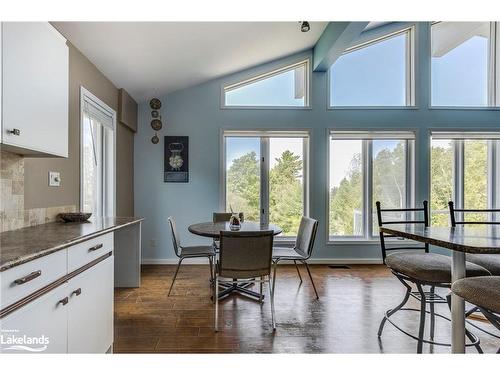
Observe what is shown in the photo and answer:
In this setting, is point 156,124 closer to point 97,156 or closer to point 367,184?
point 97,156

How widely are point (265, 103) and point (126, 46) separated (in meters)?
2.21

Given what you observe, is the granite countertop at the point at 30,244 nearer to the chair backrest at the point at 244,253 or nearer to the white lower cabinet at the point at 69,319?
the white lower cabinet at the point at 69,319

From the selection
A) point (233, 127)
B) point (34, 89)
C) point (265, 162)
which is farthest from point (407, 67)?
point (34, 89)

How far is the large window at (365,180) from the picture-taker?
4430mm

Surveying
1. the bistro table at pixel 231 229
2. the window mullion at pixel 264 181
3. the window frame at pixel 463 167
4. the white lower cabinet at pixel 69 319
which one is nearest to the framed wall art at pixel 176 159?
the window mullion at pixel 264 181

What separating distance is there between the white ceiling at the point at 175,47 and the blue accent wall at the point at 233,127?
366 millimetres

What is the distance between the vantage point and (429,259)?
1.90 m

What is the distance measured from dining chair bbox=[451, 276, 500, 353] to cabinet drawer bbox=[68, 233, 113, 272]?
1930mm

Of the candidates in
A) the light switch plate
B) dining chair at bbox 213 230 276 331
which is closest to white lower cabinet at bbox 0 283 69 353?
dining chair at bbox 213 230 276 331

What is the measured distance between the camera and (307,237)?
297 cm

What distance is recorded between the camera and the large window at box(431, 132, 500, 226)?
441 cm
